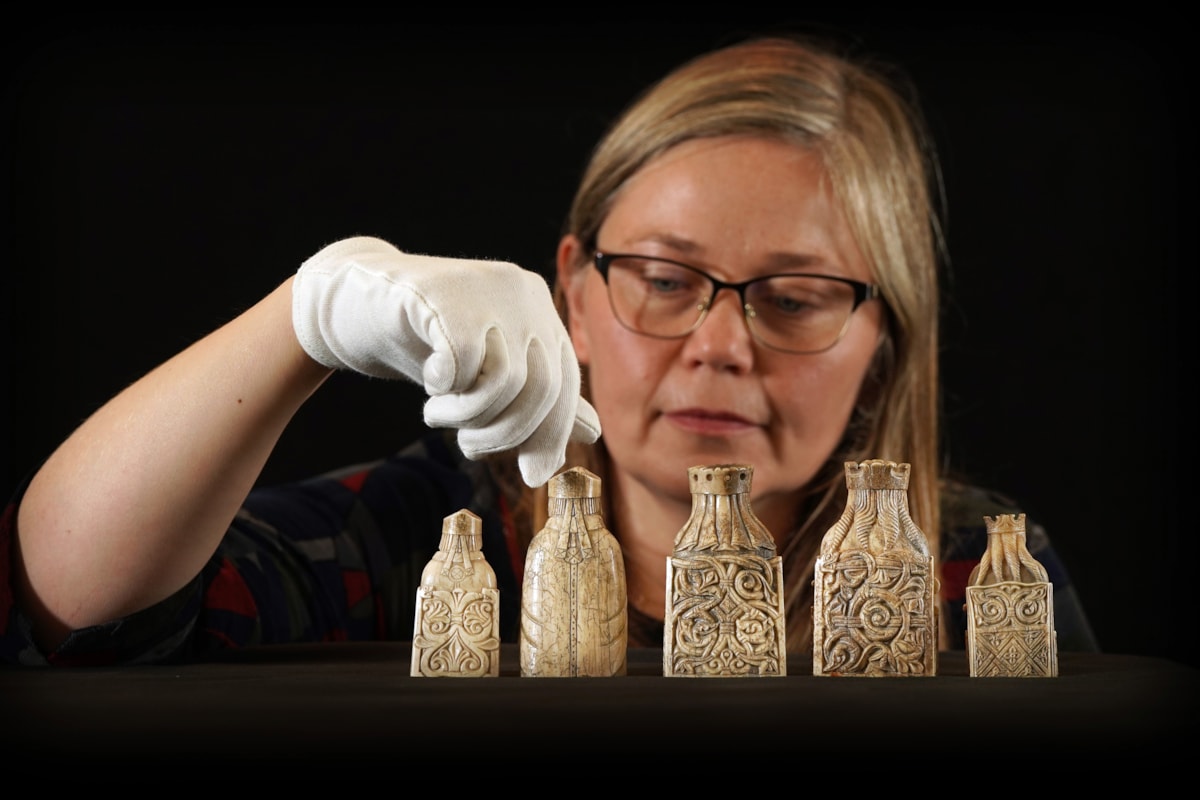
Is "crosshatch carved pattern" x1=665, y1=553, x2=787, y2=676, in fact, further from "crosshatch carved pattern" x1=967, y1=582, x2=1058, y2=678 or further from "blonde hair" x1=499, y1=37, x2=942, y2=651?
"blonde hair" x1=499, y1=37, x2=942, y2=651

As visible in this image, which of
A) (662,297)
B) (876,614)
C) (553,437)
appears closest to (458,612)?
(553,437)

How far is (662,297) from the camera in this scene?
7.43 feet

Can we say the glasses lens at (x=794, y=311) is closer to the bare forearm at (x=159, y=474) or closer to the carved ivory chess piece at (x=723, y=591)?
the carved ivory chess piece at (x=723, y=591)

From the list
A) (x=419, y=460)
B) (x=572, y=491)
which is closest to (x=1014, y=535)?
(x=572, y=491)

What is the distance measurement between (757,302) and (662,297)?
15cm

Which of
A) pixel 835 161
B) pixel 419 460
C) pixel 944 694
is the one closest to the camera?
pixel 944 694

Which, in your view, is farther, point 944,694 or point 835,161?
point 835,161

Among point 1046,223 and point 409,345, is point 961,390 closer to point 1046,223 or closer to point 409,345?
point 1046,223

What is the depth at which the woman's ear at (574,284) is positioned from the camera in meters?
2.49

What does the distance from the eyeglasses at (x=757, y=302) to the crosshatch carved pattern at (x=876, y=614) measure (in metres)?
0.80

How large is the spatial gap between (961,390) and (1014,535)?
186 centimetres

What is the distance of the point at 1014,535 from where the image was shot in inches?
58.9

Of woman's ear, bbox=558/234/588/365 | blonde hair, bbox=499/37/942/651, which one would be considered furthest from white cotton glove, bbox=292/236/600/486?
woman's ear, bbox=558/234/588/365

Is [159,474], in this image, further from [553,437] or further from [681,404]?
[681,404]
